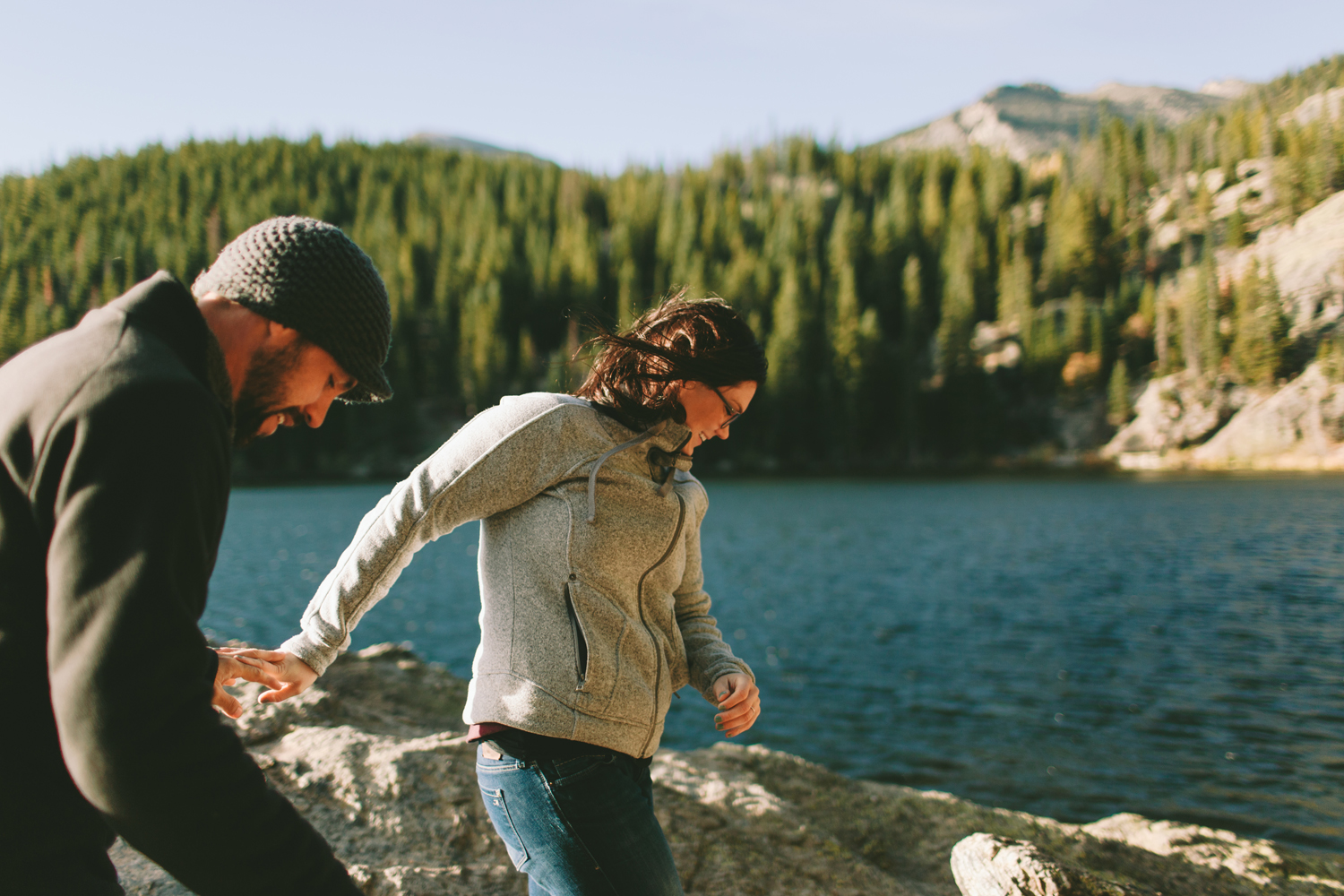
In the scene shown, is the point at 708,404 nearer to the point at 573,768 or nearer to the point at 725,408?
the point at 725,408

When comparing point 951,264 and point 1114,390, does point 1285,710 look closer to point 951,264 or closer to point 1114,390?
point 1114,390

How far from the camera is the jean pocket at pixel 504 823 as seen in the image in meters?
1.90

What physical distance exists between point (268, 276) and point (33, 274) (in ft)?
462

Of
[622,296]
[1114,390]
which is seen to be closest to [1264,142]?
[1114,390]

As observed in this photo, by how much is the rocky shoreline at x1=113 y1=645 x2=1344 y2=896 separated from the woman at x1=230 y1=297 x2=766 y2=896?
209cm

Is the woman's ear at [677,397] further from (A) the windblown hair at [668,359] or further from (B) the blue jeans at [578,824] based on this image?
(B) the blue jeans at [578,824]

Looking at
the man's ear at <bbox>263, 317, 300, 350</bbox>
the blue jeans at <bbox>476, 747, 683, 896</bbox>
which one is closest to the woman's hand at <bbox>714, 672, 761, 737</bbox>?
the blue jeans at <bbox>476, 747, 683, 896</bbox>

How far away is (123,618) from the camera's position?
1.10m

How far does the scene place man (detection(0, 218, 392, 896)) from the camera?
1.10m

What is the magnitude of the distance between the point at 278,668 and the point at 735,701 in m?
1.17

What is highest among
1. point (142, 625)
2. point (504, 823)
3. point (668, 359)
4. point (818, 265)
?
point (818, 265)

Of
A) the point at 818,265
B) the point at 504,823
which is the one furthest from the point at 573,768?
the point at 818,265

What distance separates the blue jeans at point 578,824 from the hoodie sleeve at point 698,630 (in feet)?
1.52

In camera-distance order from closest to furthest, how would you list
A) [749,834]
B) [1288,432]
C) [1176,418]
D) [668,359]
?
[668,359] < [749,834] < [1288,432] < [1176,418]
